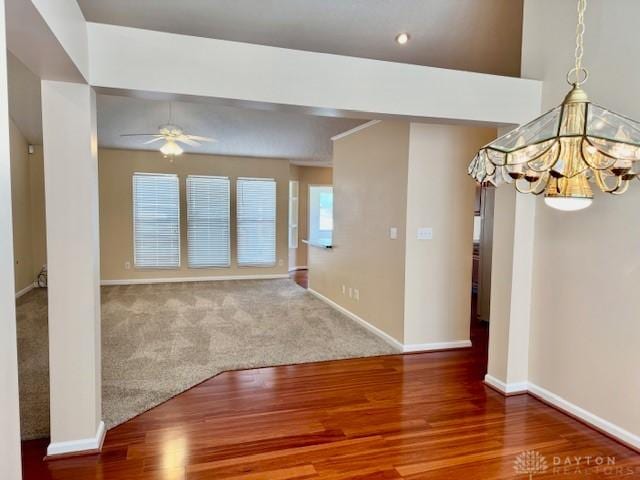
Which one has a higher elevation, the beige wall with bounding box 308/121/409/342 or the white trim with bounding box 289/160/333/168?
the white trim with bounding box 289/160/333/168

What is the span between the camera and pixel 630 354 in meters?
2.46

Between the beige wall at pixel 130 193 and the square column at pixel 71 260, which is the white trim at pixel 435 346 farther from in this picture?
the beige wall at pixel 130 193

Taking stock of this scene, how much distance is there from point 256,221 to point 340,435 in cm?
605

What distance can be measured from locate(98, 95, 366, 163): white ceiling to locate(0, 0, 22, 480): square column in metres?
4.05

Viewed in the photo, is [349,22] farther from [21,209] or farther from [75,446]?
[21,209]

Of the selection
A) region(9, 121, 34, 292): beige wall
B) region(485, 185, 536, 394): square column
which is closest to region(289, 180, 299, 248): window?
region(9, 121, 34, 292): beige wall

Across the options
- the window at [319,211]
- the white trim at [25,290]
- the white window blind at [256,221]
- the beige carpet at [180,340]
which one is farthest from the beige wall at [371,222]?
the white trim at [25,290]

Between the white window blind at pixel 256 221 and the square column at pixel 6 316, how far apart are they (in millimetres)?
7040

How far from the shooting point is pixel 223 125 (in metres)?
6.14

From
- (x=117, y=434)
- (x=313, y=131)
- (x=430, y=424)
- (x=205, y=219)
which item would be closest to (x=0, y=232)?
(x=117, y=434)

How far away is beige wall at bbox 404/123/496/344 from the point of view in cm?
409

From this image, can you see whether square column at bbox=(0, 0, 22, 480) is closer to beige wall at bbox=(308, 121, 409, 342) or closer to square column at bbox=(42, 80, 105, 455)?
square column at bbox=(42, 80, 105, 455)

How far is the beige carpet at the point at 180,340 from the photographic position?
313cm

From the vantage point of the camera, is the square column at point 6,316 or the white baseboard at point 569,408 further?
the white baseboard at point 569,408
